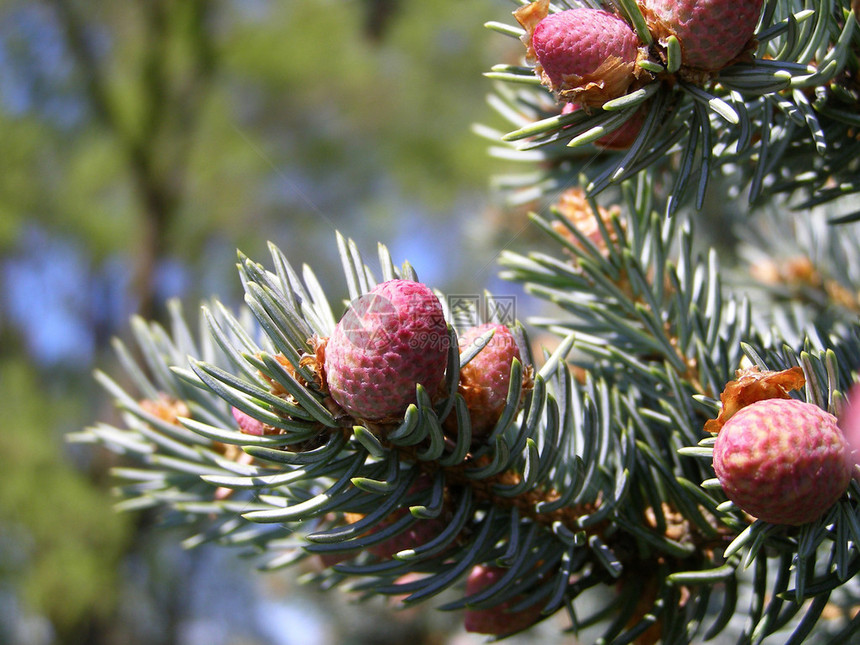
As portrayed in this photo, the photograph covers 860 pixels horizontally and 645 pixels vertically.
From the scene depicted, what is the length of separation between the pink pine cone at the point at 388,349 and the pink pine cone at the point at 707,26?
0.54 feet

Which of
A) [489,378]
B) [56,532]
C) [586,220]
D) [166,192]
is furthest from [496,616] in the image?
[56,532]

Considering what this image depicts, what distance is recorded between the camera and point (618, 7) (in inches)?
12.7

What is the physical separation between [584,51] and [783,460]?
194 millimetres

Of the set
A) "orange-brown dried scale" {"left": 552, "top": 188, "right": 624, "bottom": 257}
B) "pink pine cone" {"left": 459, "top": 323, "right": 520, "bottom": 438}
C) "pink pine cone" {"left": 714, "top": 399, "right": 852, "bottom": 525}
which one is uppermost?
"orange-brown dried scale" {"left": 552, "top": 188, "right": 624, "bottom": 257}

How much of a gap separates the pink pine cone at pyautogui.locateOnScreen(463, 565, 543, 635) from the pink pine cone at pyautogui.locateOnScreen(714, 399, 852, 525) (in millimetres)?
165

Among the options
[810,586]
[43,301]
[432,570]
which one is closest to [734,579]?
[810,586]

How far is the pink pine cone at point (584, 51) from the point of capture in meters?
0.30

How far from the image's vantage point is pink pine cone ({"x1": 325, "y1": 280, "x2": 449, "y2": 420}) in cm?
29

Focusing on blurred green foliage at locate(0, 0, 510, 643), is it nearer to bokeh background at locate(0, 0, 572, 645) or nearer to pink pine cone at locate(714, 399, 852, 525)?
bokeh background at locate(0, 0, 572, 645)

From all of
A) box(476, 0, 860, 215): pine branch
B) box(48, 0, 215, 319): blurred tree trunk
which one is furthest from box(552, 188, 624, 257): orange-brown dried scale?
box(48, 0, 215, 319): blurred tree trunk

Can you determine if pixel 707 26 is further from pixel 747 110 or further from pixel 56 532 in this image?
pixel 56 532

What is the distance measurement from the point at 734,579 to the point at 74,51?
3.14m

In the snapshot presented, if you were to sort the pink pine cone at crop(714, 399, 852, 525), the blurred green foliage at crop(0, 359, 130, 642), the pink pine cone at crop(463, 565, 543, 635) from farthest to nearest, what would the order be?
the blurred green foliage at crop(0, 359, 130, 642), the pink pine cone at crop(463, 565, 543, 635), the pink pine cone at crop(714, 399, 852, 525)

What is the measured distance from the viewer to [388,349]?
295 mm
